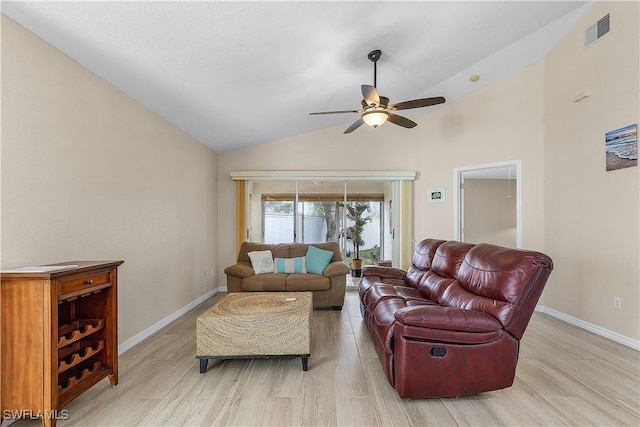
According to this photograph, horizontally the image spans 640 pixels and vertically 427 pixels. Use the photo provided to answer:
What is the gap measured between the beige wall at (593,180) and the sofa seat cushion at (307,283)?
2996mm

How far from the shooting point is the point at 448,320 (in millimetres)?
1937

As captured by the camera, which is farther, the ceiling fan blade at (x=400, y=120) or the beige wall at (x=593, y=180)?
the ceiling fan blade at (x=400, y=120)

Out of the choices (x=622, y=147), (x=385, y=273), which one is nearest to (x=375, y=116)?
(x=385, y=273)

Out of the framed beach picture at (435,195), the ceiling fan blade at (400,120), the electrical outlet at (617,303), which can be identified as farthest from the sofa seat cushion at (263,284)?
the electrical outlet at (617,303)

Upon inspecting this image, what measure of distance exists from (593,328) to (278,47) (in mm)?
4392

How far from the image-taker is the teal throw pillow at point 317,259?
4383mm

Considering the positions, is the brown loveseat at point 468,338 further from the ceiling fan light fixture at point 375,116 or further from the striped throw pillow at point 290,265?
the striped throw pillow at point 290,265

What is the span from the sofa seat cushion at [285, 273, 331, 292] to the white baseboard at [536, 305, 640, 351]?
2.94 m

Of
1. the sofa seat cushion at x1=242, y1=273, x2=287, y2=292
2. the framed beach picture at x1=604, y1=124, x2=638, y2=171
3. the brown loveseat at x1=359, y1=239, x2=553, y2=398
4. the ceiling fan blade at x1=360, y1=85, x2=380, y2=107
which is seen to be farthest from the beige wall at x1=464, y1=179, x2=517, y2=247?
the brown loveseat at x1=359, y1=239, x2=553, y2=398

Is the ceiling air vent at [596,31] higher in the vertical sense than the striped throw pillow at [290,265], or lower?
higher

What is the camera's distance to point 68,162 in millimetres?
2266

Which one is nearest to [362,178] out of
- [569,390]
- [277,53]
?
[277,53]

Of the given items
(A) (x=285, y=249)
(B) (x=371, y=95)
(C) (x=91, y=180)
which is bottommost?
(A) (x=285, y=249)

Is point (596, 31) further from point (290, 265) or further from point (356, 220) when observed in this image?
point (290, 265)
